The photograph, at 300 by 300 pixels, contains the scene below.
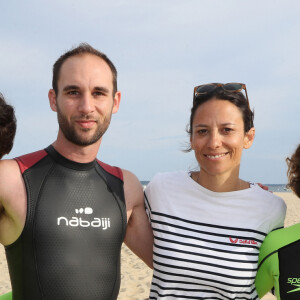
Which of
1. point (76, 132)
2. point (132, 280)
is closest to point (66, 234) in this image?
point (76, 132)

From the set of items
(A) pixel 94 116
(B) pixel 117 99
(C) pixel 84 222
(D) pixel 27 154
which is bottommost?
(C) pixel 84 222

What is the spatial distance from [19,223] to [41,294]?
1.82 feet

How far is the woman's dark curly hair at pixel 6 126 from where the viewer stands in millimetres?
3131

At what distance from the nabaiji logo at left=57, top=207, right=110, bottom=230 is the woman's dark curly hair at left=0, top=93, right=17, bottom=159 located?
2.32 ft

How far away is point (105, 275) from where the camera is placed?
10.5 feet

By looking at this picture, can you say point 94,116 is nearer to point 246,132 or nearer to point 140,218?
point 140,218

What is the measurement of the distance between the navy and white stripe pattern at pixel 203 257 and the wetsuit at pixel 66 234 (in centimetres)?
42

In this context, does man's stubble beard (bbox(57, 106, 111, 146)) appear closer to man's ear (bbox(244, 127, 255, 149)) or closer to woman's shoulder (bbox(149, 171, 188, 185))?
woman's shoulder (bbox(149, 171, 188, 185))

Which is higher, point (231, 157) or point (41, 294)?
point (231, 157)

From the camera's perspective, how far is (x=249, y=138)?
339cm

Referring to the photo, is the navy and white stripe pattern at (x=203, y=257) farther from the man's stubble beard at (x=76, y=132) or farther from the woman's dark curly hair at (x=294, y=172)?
the man's stubble beard at (x=76, y=132)

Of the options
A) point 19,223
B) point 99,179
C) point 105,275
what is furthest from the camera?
point 99,179

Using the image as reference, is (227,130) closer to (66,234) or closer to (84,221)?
(84,221)

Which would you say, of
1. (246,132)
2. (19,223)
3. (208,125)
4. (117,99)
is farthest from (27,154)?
(246,132)
